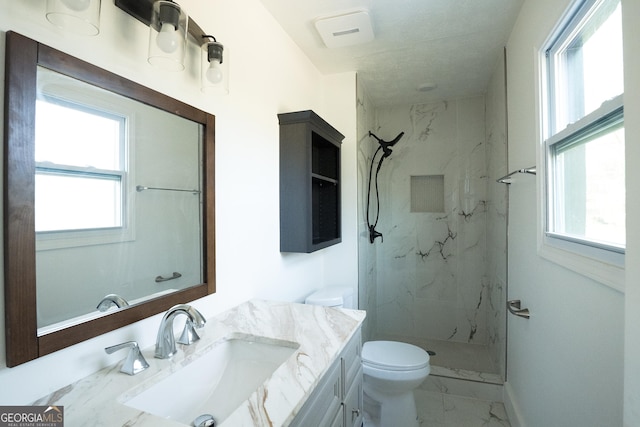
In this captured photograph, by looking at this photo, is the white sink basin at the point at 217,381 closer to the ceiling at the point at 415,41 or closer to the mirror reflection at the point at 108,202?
the mirror reflection at the point at 108,202

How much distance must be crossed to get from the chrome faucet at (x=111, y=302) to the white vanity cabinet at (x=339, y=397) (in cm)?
58

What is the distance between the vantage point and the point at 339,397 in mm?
1092

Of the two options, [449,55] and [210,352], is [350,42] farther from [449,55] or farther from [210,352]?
[210,352]

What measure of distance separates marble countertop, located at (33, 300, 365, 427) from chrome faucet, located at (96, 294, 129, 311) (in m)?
0.17

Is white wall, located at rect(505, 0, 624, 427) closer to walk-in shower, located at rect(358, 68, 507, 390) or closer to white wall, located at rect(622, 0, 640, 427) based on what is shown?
white wall, located at rect(622, 0, 640, 427)

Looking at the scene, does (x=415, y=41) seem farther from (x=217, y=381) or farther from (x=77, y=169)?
(x=217, y=381)

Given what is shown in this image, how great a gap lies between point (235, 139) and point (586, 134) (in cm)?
138

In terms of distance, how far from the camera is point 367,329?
2.84 metres

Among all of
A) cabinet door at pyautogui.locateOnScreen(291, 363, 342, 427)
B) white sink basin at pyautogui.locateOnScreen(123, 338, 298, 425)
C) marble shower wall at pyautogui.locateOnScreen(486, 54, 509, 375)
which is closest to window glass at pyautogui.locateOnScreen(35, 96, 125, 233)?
white sink basin at pyautogui.locateOnScreen(123, 338, 298, 425)

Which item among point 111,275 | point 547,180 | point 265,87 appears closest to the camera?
point 111,275

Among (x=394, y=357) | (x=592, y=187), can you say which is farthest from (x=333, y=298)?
(x=592, y=187)

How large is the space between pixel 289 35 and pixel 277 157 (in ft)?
2.69

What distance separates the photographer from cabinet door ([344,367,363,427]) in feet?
3.87

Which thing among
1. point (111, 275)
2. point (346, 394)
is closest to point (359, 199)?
point (346, 394)
